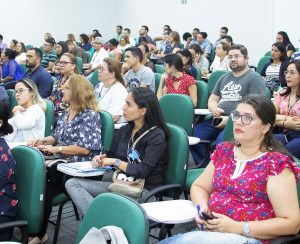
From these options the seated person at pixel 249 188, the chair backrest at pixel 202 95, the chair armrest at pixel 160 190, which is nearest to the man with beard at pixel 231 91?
the chair backrest at pixel 202 95

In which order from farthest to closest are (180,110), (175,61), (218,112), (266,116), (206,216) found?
(175,61), (218,112), (180,110), (266,116), (206,216)

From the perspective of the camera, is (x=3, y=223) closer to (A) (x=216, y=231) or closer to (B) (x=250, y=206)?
(A) (x=216, y=231)

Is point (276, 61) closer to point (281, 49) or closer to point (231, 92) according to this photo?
point (281, 49)

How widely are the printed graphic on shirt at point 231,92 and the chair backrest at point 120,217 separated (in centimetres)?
257

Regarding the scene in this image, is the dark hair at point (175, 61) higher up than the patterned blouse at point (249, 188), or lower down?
higher up

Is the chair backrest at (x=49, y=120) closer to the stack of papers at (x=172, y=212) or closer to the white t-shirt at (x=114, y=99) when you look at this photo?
the white t-shirt at (x=114, y=99)

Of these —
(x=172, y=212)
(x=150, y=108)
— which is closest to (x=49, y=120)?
(x=150, y=108)

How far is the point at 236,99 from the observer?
4117mm

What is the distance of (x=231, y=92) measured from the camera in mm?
4168

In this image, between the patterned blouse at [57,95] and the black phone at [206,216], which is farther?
the patterned blouse at [57,95]

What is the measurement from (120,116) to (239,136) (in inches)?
88.8

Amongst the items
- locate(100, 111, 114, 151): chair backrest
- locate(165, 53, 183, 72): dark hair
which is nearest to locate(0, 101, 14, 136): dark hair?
locate(100, 111, 114, 151): chair backrest

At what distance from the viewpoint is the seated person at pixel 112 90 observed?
4.30m

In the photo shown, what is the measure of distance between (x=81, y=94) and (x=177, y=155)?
96cm
